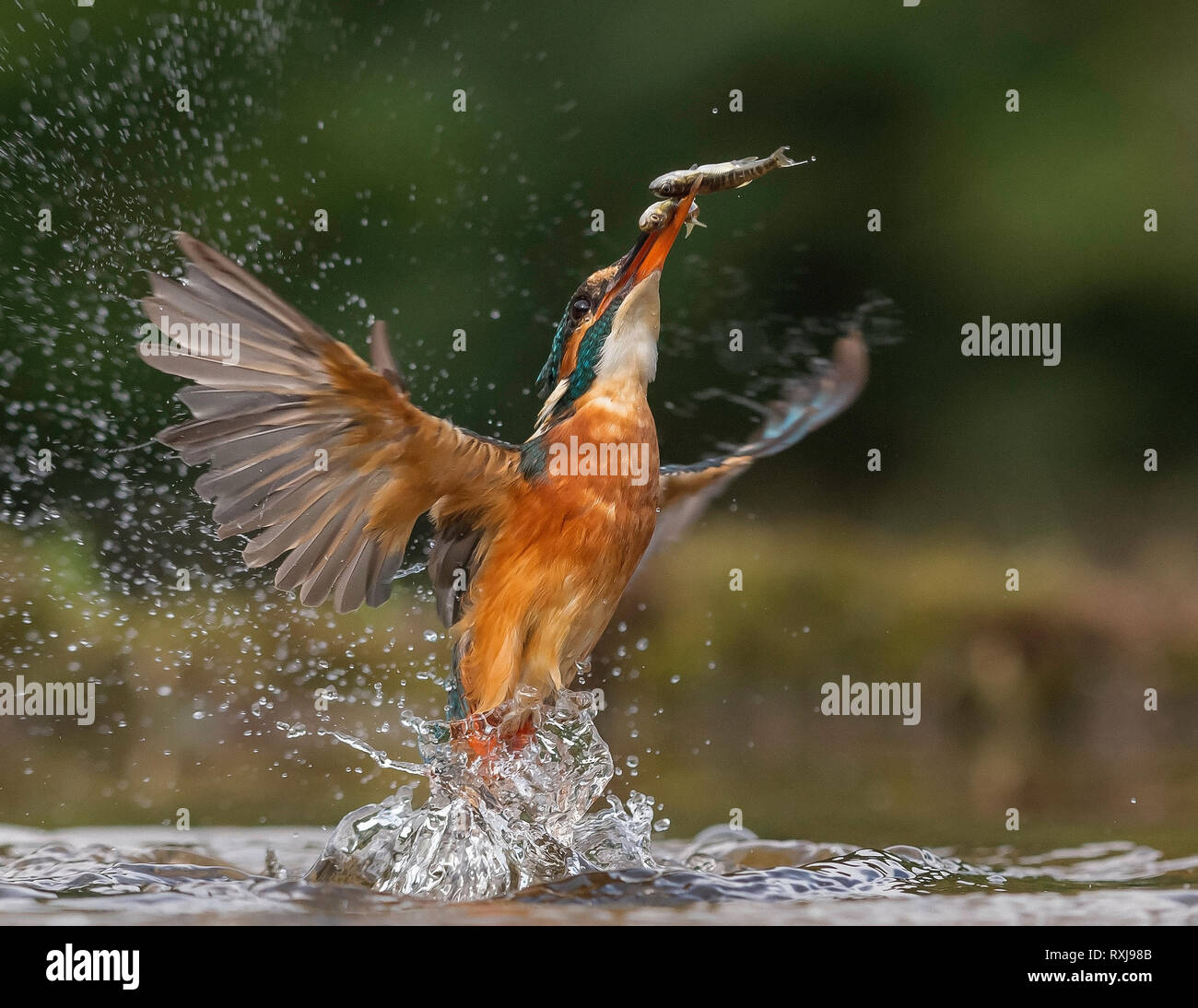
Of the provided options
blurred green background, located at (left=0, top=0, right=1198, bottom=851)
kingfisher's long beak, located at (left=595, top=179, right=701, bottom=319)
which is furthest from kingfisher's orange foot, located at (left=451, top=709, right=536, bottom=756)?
blurred green background, located at (left=0, top=0, right=1198, bottom=851)

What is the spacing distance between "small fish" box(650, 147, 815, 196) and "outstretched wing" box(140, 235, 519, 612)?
0.64m

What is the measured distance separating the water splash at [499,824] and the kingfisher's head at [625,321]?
70 cm

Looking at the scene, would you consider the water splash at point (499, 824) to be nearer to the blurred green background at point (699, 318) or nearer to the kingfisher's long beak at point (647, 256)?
the kingfisher's long beak at point (647, 256)

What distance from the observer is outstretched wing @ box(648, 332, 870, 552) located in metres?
3.51

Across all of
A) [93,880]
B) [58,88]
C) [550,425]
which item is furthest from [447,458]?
[58,88]

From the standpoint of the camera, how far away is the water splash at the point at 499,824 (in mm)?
2814

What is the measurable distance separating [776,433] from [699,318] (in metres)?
3.60

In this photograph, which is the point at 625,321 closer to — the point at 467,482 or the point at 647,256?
the point at 647,256

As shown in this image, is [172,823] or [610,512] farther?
[172,823]

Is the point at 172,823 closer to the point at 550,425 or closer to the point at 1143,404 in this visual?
the point at 550,425

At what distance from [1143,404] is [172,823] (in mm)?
5913

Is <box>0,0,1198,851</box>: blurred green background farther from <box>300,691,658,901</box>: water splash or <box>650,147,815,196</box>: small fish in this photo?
<box>650,147,815,196</box>: small fish

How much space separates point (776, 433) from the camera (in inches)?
143

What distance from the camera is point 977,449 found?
7.63 metres
